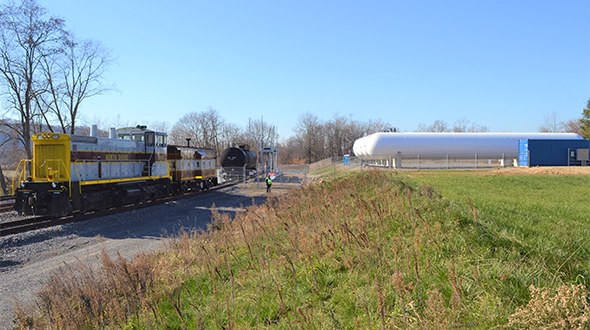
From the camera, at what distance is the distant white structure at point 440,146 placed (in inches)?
1507

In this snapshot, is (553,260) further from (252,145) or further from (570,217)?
(252,145)

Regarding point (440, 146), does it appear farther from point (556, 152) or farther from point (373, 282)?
point (373, 282)

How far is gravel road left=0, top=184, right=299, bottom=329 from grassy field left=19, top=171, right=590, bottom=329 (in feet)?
3.92

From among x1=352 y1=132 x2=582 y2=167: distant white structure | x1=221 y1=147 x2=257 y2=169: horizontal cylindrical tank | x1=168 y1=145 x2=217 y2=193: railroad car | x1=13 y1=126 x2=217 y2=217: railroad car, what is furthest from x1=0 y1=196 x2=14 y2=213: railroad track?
x1=352 y1=132 x2=582 y2=167: distant white structure

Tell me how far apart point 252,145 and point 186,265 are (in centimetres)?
8982

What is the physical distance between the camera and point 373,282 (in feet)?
15.0

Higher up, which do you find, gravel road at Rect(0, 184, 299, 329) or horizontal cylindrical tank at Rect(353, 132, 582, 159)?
horizontal cylindrical tank at Rect(353, 132, 582, 159)

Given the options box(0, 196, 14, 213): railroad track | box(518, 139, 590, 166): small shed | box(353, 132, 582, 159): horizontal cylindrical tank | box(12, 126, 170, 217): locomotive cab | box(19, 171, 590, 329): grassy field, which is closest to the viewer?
box(19, 171, 590, 329): grassy field

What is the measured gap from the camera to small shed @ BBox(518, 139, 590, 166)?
34.9 m

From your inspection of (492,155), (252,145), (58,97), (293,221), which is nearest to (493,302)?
(293,221)

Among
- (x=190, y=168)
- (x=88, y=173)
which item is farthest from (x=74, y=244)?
(x=190, y=168)

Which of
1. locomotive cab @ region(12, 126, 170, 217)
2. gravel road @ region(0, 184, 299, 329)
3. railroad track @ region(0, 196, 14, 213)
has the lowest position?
gravel road @ region(0, 184, 299, 329)

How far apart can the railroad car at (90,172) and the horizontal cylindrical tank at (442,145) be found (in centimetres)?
2390

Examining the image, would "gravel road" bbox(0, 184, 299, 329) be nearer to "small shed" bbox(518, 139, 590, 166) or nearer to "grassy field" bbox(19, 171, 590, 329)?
"grassy field" bbox(19, 171, 590, 329)
